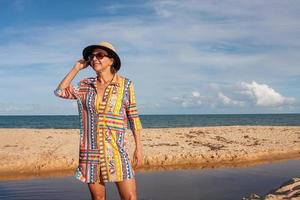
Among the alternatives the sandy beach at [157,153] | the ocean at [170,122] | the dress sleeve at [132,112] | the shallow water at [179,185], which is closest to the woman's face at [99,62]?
the dress sleeve at [132,112]

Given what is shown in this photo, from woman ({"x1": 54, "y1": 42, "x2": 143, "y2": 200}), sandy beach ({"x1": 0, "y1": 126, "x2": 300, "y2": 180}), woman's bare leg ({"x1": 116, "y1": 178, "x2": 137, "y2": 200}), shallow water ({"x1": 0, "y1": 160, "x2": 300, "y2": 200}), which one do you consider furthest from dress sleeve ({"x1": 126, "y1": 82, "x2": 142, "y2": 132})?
sandy beach ({"x1": 0, "y1": 126, "x2": 300, "y2": 180})

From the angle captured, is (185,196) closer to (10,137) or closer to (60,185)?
(60,185)

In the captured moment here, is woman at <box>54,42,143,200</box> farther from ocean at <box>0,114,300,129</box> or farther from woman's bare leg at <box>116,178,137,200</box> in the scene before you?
ocean at <box>0,114,300,129</box>

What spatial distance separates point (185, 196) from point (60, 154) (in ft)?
18.6

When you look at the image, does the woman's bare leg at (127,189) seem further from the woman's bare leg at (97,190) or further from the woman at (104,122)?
the woman's bare leg at (97,190)

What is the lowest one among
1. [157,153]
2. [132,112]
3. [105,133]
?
[157,153]

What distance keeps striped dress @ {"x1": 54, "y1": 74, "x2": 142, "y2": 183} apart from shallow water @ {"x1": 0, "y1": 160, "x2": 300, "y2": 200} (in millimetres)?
4884

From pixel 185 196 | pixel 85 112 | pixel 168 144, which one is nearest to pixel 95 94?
pixel 85 112

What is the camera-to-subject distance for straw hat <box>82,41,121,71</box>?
11.0ft

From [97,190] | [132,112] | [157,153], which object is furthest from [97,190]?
[157,153]

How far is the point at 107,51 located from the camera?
3.39 metres

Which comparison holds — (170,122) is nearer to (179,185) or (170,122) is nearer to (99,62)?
(179,185)

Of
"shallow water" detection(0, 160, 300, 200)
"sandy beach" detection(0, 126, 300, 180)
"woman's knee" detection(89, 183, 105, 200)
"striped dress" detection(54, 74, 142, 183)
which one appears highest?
"striped dress" detection(54, 74, 142, 183)

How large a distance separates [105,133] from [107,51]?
0.67 m
